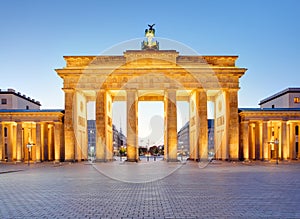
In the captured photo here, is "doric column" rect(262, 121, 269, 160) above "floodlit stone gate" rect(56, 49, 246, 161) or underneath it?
underneath

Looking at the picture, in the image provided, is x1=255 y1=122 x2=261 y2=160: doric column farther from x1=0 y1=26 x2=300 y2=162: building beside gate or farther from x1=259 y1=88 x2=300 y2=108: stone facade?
x1=259 y1=88 x2=300 y2=108: stone facade

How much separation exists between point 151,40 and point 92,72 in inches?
497

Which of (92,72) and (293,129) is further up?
(92,72)

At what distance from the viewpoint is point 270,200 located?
1622cm

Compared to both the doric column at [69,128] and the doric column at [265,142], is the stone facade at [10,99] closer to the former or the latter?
the doric column at [69,128]

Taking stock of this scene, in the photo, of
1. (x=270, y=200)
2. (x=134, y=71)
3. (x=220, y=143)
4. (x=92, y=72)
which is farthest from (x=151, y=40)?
(x=270, y=200)

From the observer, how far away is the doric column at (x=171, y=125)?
200 feet

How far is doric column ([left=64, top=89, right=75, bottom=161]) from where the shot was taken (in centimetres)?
6150

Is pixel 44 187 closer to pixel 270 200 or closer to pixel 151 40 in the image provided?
pixel 270 200

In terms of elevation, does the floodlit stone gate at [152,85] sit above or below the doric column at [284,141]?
above

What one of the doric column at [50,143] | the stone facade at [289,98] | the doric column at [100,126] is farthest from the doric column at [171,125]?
the stone facade at [289,98]

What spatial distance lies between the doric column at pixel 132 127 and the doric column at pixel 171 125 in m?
5.35

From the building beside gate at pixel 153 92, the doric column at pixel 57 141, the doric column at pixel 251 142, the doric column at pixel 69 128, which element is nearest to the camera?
the building beside gate at pixel 153 92

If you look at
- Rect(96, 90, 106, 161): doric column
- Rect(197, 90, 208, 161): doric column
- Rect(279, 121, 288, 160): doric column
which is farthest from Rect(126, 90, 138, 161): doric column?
Rect(279, 121, 288, 160): doric column
